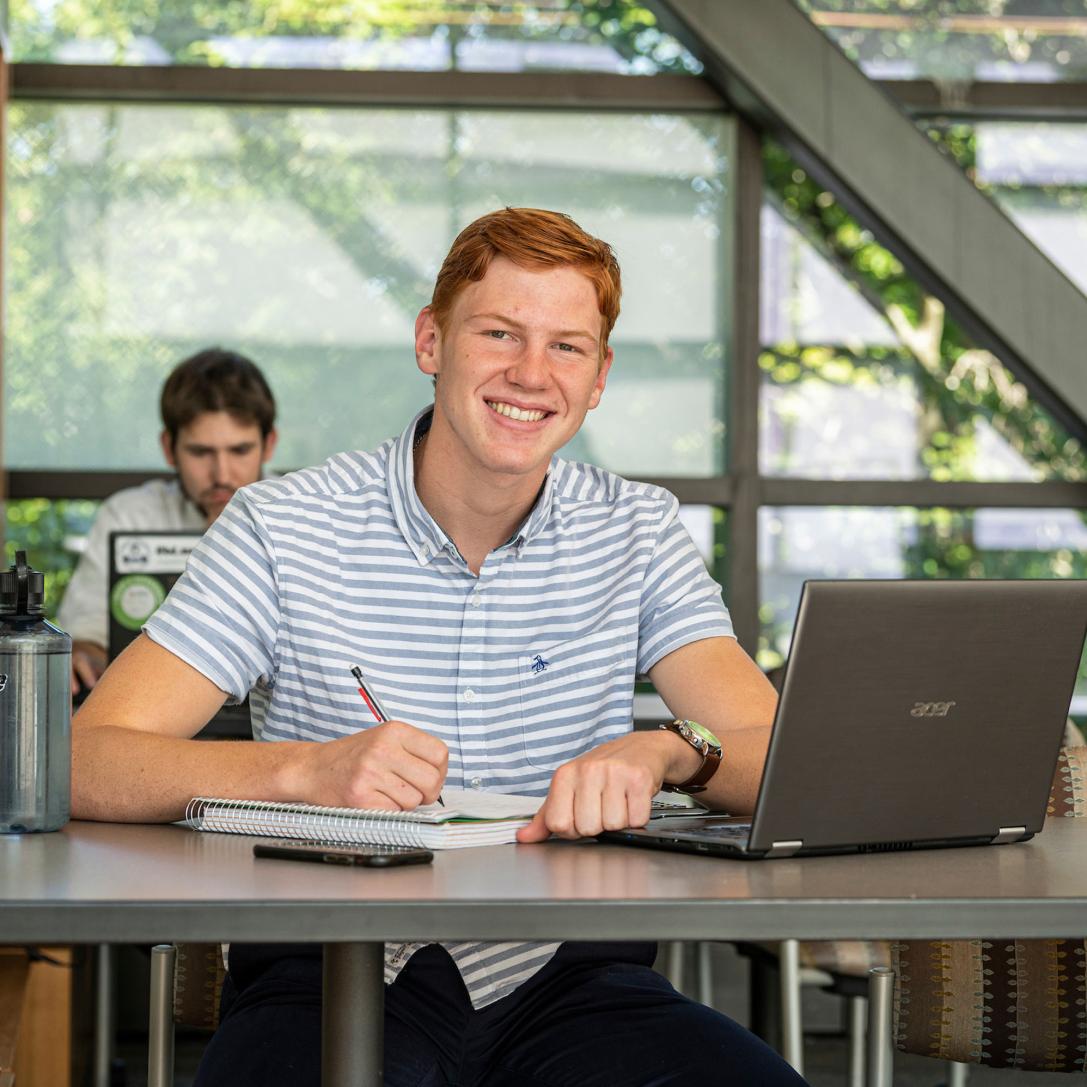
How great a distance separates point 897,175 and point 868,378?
2.03 ft

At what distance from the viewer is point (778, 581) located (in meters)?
4.86

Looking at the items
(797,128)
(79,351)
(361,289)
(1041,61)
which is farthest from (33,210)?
(1041,61)

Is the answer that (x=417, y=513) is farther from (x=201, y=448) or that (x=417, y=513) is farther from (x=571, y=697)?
(x=201, y=448)

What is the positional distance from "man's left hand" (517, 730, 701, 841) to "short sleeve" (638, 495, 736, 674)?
42 centimetres

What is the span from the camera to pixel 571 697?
186 cm

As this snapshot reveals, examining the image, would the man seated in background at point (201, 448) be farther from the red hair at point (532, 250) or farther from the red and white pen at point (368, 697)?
the red and white pen at point (368, 697)

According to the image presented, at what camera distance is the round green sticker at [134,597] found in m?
3.00

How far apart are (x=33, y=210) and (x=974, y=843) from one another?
3.91 m

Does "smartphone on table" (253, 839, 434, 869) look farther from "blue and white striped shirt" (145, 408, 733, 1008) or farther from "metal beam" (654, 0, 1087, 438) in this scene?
"metal beam" (654, 0, 1087, 438)

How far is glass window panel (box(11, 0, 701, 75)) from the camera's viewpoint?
469 centimetres

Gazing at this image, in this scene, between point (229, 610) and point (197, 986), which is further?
point (197, 986)

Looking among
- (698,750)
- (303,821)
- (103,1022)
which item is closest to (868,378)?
(103,1022)

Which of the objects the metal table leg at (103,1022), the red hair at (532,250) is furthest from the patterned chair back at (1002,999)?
the metal table leg at (103,1022)

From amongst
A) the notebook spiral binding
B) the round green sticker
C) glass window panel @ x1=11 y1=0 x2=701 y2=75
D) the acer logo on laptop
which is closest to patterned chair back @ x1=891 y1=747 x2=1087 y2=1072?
the acer logo on laptop
